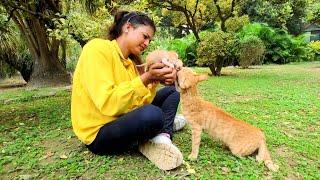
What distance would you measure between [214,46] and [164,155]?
893 cm

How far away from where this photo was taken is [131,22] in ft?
10.5

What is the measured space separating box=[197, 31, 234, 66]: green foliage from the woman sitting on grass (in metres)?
8.47

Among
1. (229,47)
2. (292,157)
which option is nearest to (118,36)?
(292,157)

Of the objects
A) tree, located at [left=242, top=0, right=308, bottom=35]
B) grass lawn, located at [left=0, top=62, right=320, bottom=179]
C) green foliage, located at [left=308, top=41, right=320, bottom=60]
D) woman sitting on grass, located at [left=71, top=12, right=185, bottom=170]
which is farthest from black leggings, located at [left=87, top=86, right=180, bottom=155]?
green foliage, located at [left=308, top=41, right=320, bottom=60]

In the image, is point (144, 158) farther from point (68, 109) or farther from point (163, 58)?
point (68, 109)

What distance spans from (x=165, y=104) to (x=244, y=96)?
3.99 metres

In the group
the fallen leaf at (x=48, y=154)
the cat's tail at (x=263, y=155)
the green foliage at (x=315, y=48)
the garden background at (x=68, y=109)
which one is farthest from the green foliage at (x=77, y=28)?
the green foliage at (x=315, y=48)

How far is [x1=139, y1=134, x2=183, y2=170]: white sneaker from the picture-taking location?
3025 millimetres

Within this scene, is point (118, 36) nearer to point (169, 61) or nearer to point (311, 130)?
point (169, 61)

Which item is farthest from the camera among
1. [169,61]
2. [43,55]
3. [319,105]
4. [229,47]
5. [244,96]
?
[229,47]

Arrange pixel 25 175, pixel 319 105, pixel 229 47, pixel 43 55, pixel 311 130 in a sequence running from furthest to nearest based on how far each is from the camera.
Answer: pixel 229 47 → pixel 43 55 → pixel 319 105 → pixel 311 130 → pixel 25 175

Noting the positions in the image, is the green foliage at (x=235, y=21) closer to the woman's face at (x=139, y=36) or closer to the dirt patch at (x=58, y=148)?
the dirt patch at (x=58, y=148)

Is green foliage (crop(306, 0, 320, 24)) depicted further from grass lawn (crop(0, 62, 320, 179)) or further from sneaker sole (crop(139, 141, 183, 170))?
sneaker sole (crop(139, 141, 183, 170))

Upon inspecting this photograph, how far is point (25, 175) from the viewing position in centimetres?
322
